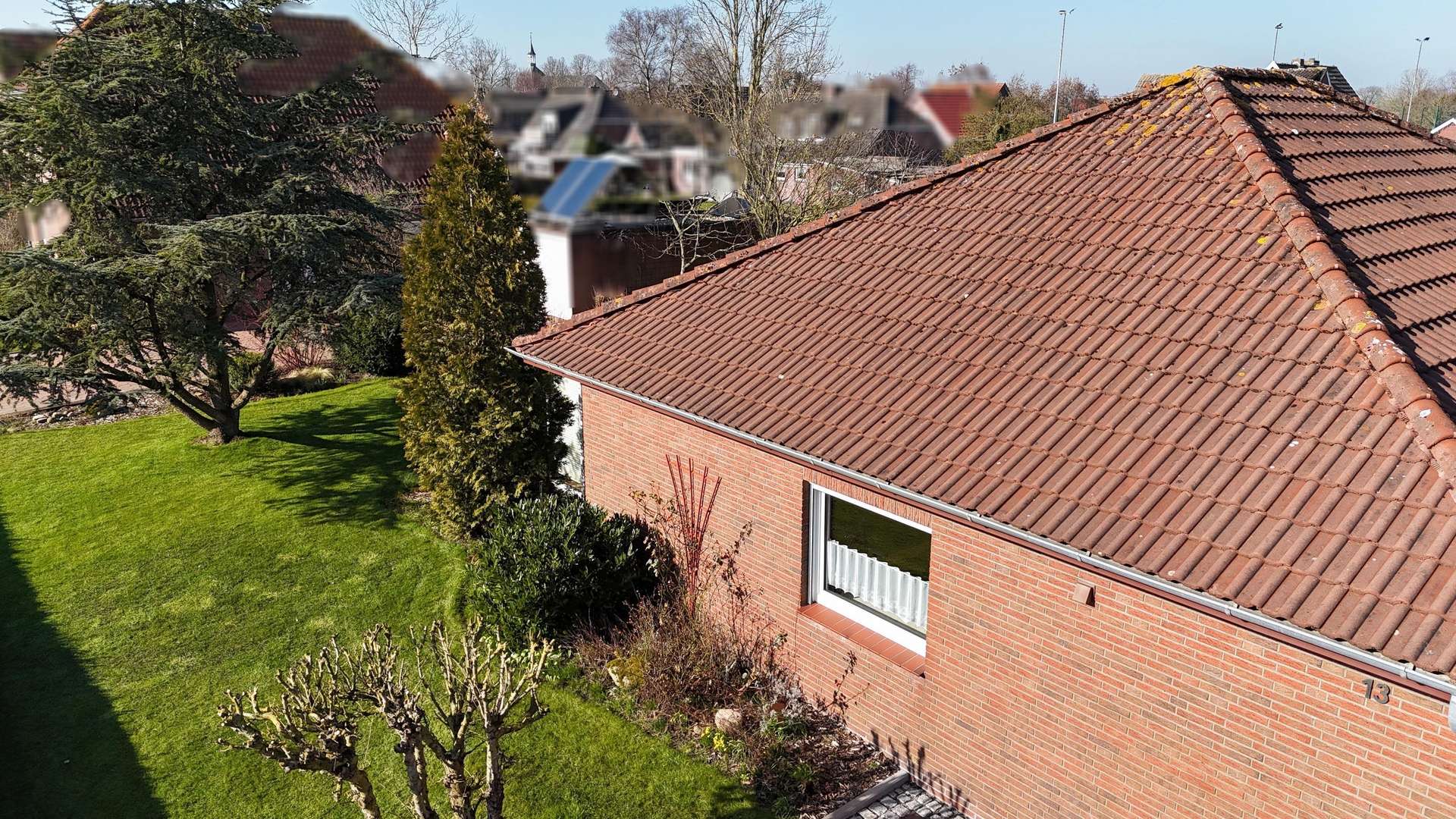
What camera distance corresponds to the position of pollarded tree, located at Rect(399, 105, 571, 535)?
415 inches

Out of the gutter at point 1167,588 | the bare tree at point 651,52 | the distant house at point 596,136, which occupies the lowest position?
the gutter at point 1167,588

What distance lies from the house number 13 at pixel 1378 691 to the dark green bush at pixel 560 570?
6.04 m

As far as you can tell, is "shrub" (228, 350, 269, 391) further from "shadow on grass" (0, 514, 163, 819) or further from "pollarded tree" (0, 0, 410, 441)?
"shadow on grass" (0, 514, 163, 819)

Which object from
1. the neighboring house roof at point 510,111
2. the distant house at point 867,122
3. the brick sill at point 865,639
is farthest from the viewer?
the distant house at point 867,122

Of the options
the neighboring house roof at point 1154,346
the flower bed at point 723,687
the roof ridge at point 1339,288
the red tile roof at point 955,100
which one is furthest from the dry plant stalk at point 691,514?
the red tile roof at point 955,100

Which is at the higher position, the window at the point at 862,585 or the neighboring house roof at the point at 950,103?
the neighboring house roof at the point at 950,103

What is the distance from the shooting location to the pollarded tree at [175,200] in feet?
40.8

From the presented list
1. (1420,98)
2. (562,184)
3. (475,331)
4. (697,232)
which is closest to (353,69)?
(562,184)

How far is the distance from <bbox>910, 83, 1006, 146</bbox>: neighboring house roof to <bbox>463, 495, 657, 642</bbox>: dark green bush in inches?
303

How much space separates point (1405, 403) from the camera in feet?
15.6

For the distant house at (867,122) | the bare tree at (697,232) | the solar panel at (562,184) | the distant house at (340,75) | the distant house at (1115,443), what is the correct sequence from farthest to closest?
the bare tree at (697,232) → the distant house at (340,75) → the distant house at (867,122) → the solar panel at (562,184) → the distant house at (1115,443)

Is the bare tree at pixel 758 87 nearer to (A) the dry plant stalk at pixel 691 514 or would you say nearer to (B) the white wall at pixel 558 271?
(B) the white wall at pixel 558 271

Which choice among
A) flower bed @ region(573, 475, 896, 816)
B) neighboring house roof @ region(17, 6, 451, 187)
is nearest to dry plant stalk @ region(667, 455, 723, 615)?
flower bed @ region(573, 475, 896, 816)

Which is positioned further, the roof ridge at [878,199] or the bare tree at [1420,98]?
the bare tree at [1420,98]
